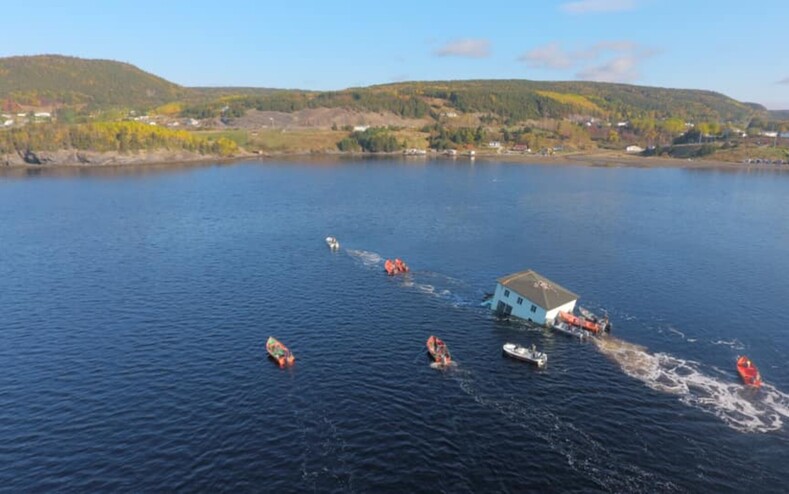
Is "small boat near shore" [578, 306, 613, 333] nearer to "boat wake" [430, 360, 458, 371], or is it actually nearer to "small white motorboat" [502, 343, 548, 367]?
"small white motorboat" [502, 343, 548, 367]

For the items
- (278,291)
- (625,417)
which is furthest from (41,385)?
(625,417)

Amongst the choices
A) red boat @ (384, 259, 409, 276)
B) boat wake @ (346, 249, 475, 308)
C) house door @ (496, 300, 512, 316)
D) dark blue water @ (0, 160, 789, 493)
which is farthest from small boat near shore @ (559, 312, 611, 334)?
red boat @ (384, 259, 409, 276)

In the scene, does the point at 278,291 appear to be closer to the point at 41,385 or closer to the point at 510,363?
the point at 41,385

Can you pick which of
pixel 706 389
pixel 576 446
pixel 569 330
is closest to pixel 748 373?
pixel 706 389

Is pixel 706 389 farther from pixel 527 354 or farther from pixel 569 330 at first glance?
pixel 527 354

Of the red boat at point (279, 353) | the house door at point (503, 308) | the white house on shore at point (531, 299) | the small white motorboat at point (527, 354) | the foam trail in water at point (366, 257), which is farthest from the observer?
the foam trail in water at point (366, 257)

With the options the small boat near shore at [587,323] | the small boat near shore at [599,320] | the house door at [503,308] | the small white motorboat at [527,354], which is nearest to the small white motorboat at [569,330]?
the small boat near shore at [587,323]

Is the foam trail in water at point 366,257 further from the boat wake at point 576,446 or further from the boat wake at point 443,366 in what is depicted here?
the boat wake at point 576,446
